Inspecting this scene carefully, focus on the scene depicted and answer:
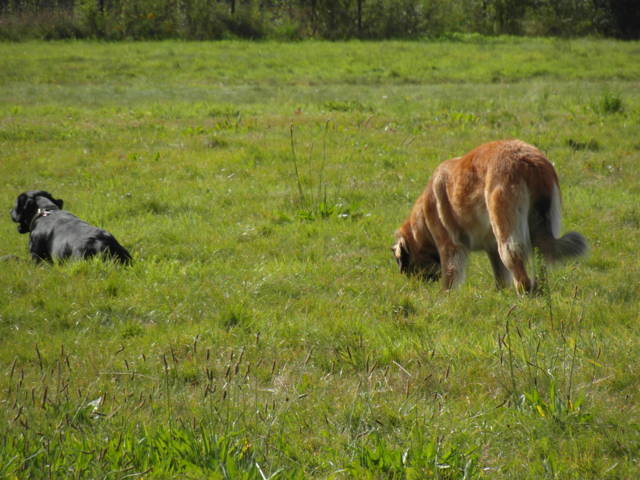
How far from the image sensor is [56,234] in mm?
7266

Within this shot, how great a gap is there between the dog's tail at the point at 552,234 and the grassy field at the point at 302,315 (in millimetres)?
212

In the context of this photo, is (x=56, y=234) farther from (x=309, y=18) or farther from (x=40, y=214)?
(x=309, y=18)

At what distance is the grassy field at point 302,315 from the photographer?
331cm

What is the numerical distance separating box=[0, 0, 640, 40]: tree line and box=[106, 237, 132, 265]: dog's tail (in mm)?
26453

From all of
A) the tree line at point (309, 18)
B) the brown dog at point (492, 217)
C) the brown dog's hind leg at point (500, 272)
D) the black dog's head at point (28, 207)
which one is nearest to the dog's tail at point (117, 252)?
the black dog's head at point (28, 207)

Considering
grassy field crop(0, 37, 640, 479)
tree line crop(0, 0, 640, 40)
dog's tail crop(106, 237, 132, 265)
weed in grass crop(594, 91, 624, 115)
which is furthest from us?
tree line crop(0, 0, 640, 40)

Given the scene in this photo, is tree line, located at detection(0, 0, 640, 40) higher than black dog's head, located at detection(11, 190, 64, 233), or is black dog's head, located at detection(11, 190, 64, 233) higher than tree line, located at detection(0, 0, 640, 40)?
tree line, located at detection(0, 0, 640, 40)

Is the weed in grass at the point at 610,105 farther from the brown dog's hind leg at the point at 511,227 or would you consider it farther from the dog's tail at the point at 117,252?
the dog's tail at the point at 117,252

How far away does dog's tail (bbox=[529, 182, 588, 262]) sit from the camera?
5.26m

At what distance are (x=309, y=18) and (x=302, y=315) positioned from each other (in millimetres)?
30136

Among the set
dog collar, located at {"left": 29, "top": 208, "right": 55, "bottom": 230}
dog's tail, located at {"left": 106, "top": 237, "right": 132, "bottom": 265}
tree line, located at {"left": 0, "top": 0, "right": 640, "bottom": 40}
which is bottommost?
dog's tail, located at {"left": 106, "top": 237, "right": 132, "bottom": 265}

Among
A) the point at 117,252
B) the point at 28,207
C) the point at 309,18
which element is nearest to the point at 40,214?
the point at 28,207

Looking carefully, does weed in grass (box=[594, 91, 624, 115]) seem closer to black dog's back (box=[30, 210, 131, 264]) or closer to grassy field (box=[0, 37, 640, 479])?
grassy field (box=[0, 37, 640, 479])

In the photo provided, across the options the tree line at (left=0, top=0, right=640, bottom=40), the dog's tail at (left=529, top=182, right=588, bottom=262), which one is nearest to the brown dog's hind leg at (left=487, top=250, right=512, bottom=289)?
the dog's tail at (left=529, top=182, right=588, bottom=262)
